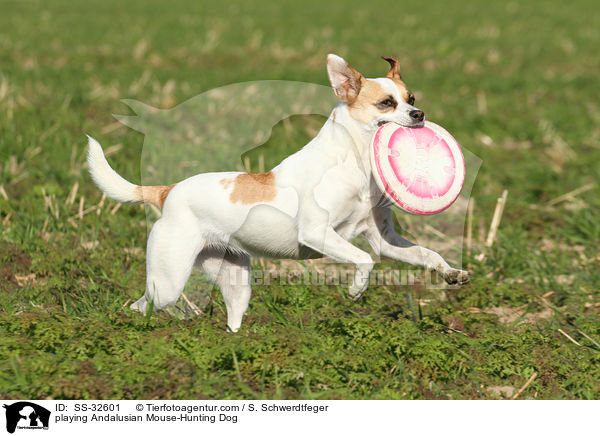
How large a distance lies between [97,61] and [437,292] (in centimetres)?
1153

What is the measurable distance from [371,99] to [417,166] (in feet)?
1.54

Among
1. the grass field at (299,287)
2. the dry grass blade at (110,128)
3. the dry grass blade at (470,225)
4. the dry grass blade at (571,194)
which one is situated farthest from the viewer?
the dry grass blade at (110,128)

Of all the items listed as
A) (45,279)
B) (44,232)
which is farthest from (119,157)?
(45,279)

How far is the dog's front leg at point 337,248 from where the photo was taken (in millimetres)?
3826

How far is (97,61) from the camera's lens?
48.4 feet

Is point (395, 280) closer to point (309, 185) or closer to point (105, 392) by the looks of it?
point (309, 185)

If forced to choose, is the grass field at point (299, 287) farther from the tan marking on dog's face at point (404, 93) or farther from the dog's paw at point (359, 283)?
the tan marking on dog's face at point (404, 93)

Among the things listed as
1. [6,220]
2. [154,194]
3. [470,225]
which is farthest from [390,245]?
[6,220]

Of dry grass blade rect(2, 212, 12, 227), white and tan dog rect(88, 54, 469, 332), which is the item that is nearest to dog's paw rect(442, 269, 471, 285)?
white and tan dog rect(88, 54, 469, 332)

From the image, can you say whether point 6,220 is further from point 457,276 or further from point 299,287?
point 457,276

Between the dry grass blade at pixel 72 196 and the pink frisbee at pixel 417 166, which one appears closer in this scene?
the pink frisbee at pixel 417 166

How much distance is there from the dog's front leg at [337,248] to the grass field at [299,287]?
1.27ft
